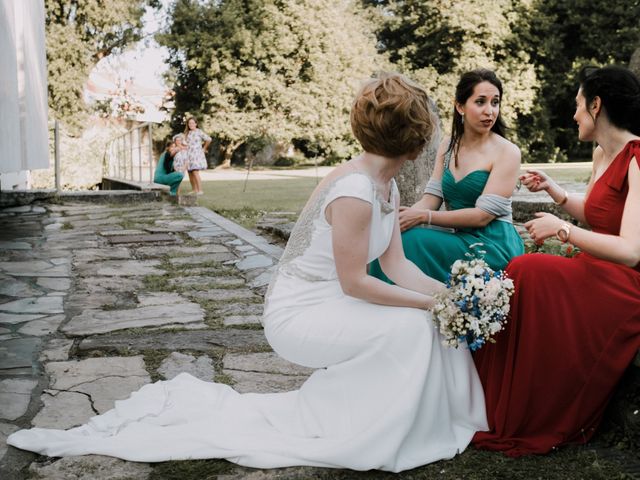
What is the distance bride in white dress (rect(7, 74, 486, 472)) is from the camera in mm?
2598

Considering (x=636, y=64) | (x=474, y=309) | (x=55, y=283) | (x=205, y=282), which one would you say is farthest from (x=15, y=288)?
(x=636, y=64)

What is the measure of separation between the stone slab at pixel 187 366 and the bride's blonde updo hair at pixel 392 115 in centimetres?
156

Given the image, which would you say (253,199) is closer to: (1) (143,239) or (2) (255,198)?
(2) (255,198)

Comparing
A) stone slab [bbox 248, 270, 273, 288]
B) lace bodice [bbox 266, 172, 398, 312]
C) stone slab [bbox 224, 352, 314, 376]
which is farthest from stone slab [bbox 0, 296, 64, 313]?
lace bodice [bbox 266, 172, 398, 312]

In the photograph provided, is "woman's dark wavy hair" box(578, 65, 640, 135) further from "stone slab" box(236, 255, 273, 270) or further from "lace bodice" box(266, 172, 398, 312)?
"stone slab" box(236, 255, 273, 270)

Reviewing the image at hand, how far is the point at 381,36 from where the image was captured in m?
34.7

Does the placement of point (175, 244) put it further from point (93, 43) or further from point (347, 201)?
point (93, 43)

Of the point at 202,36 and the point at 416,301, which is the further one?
the point at 202,36

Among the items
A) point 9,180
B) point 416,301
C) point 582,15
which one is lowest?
point 9,180

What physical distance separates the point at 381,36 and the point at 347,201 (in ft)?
110

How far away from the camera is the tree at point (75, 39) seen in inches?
953

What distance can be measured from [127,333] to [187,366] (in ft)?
2.61

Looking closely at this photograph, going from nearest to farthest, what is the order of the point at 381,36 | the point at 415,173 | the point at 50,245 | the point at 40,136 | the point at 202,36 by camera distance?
the point at 415,173, the point at 50,245, the point at 40,136, the point at 202,36, the point at 381,36

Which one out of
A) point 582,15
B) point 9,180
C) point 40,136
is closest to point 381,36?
point 582,15
